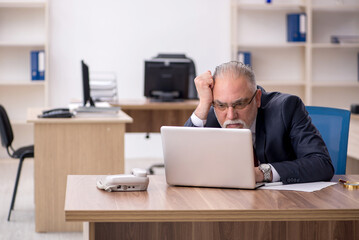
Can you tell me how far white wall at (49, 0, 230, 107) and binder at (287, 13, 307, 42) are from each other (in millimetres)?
745

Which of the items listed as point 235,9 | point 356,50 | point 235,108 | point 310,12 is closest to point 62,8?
point 235,9

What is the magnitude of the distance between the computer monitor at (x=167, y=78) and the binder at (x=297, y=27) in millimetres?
1699

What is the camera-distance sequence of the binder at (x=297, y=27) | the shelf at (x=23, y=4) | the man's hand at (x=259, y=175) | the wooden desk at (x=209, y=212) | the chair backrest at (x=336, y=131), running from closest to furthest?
the wooden desk at (x=209, y=212) → the man's hand at (x=259, y=175) → the chair backrest at (x=336, y=131) → the shelf at (x=23, y=4) → the binder at (x=297, y=27)

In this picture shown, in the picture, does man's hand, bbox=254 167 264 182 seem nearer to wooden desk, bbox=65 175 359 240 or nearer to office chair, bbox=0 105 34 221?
wooden desk, bbox=65 175 359 240

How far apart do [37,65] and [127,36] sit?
111cm

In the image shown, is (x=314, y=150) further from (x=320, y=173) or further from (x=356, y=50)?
(x=356, y=50)

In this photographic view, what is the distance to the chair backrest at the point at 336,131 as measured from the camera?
244 centimetres

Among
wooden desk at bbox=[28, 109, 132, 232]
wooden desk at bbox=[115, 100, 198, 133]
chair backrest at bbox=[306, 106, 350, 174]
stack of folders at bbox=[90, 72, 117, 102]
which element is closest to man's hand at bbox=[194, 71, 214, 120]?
chair backrest at bbox=[306, 106, 350, 174]

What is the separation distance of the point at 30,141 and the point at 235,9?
2.85 m

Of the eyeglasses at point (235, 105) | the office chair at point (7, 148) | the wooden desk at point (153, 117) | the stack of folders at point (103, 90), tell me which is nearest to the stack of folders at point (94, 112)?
the office chair at point (7, 148)

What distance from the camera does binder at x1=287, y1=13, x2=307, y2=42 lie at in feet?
21.5

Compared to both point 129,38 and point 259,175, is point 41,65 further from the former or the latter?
point 259,175

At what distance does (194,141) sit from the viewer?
5.66 ft

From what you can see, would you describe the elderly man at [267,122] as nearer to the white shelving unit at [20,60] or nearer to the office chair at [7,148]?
the office chair at [7,148]
